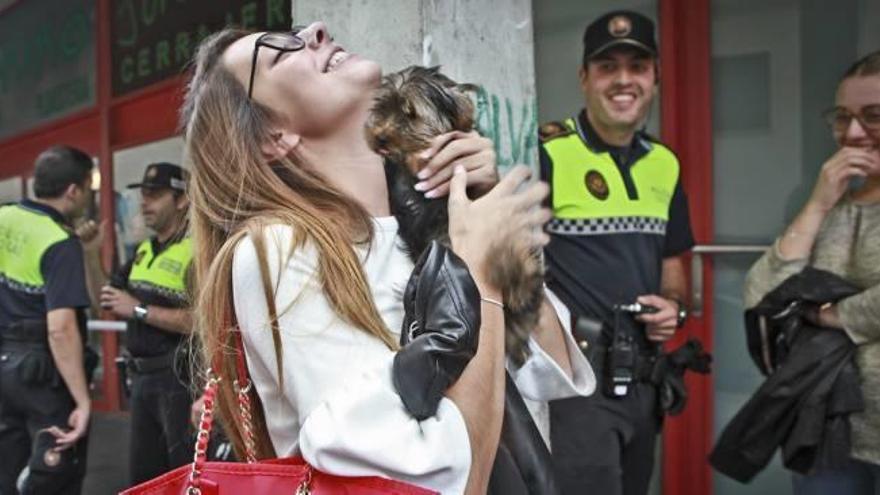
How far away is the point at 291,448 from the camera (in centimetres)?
160

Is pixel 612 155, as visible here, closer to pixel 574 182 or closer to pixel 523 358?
pixel 574 182

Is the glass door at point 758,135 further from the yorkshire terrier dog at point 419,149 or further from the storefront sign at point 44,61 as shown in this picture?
the storefront sign at point 44,61

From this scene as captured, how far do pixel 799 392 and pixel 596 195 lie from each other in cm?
85

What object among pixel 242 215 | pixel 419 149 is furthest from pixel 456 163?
pixel 242 215

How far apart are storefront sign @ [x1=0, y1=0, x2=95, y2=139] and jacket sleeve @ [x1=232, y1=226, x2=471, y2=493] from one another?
274 inches

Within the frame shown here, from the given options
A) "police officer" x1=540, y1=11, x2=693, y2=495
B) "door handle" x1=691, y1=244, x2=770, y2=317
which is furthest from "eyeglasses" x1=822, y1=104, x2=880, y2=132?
"door handle" x1=691, y1=244, x2=770, y2=317

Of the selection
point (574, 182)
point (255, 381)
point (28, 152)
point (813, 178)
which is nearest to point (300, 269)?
point (255, 381)

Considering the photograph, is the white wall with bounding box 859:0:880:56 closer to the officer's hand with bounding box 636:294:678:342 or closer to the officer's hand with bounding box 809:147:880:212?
the officer's hand with bounding box 809:147:880:212

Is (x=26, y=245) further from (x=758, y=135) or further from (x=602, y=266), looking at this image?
(x=758, y=135)

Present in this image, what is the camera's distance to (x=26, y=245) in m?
4.38

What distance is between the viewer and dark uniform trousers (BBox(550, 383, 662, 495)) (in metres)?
2.87

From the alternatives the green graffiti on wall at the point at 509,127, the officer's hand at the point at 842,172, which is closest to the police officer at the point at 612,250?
the green graffiti on wall at the point at 509,127

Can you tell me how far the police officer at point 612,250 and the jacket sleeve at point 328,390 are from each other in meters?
1.52

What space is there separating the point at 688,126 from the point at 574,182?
1580 mm
